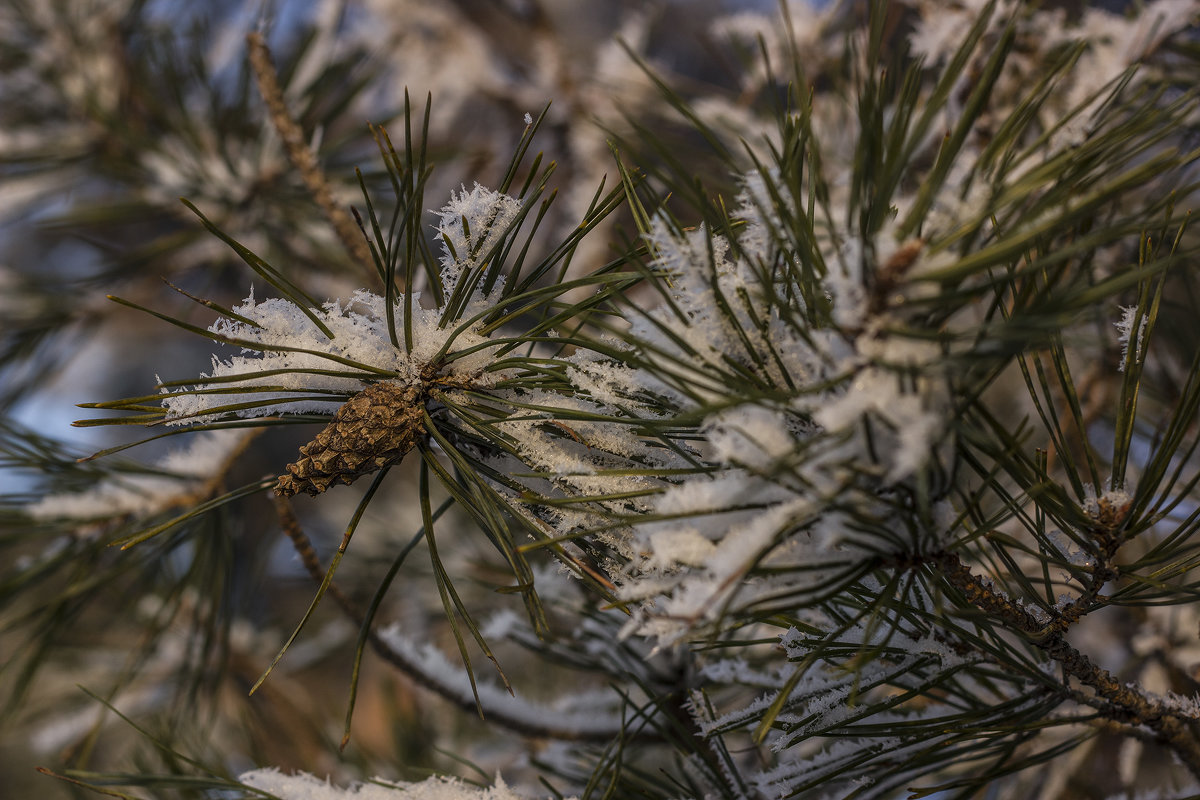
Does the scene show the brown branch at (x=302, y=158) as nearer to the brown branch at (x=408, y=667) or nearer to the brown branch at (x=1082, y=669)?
the brown branch at (x=408, y=667)

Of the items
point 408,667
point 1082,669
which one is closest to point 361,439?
point 408,667

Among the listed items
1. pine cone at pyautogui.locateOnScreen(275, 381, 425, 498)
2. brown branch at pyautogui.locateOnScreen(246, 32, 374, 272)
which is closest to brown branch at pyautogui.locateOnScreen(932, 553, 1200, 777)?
pine cone at pyautogui.locateOnScreen(275, 381, 425, 498)

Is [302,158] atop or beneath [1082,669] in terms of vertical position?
atop

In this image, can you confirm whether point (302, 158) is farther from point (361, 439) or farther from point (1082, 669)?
point (1082, 669)

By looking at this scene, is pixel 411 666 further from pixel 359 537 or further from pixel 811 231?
pixel 359 537

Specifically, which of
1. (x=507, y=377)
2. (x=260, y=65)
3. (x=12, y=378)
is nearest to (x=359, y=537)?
(x=12, y=378)

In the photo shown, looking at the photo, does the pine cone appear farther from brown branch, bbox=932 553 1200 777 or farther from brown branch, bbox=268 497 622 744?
brown branch, bbox=932 553 1200 777
